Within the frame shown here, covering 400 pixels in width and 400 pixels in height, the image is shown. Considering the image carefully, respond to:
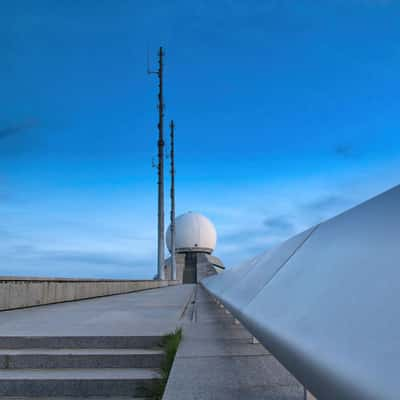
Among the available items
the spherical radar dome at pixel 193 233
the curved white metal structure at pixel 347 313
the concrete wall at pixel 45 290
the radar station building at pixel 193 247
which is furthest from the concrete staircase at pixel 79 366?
the spherical radar dome at pixel 193 233

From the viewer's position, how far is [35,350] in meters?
4.71

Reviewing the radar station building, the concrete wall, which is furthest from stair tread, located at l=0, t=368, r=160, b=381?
the radar station building

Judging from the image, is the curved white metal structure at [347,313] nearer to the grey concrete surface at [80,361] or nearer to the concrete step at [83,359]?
the grey concrete surface at [80,361]

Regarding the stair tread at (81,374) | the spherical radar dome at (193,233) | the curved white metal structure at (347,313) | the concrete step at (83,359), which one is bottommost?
the stair tread at (81,374)

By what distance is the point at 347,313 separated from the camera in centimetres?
126

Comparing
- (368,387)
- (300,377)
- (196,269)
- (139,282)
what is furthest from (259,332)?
(196,269)

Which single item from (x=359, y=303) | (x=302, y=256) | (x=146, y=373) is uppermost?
(x=302, y=256)

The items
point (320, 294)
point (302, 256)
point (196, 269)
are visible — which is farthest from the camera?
point (196, 269)

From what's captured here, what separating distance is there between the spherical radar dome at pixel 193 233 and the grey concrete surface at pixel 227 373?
5433 cm

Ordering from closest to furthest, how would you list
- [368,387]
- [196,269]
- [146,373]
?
[368,387] → [146,373] → [196,269]

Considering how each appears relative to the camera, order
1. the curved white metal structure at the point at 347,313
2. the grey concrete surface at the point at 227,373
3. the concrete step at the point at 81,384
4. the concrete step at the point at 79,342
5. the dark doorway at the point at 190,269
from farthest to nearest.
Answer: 1. the dark doorway at the point at 190,269
2. the concrete step at the point at 79,342
3. the concrete step at the point at 81,384
4. the grey concrete surface at the point at 227,373
5. the curved white metal structure at the point at 347,313

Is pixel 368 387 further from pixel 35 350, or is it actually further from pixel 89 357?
pixel 35 350

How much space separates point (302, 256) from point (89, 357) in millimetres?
2783

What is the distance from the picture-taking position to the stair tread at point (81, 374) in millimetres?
3949
